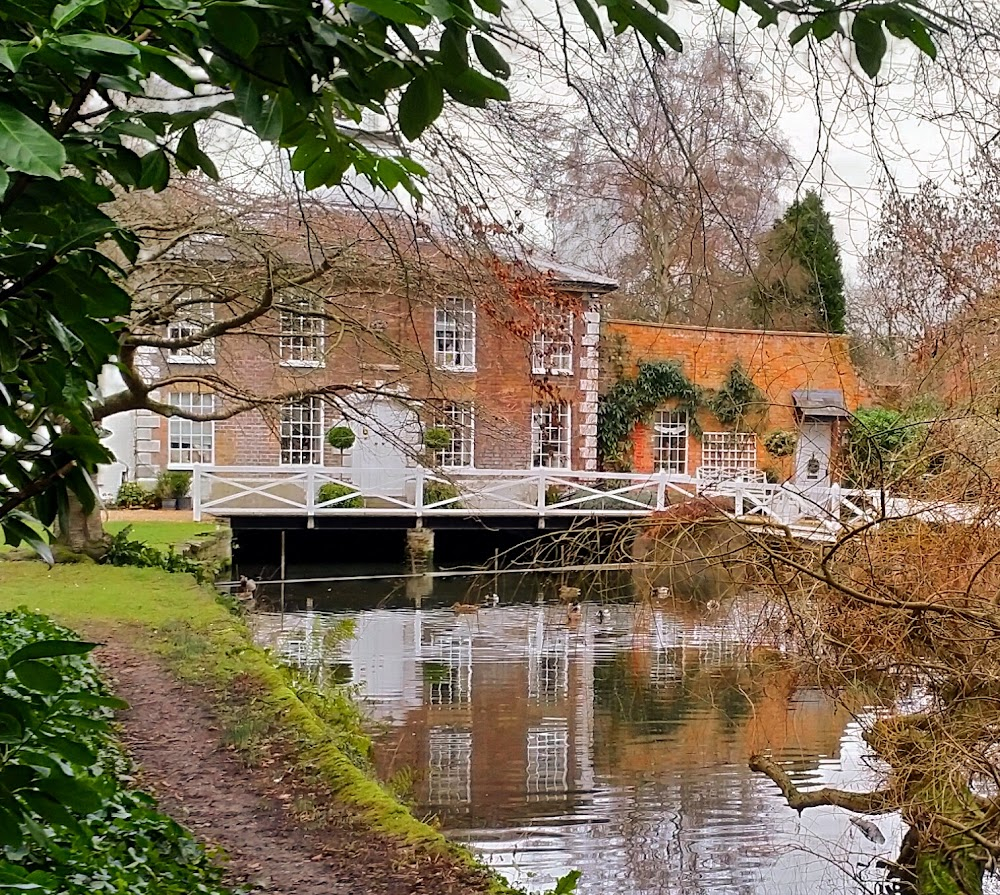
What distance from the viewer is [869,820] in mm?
6887

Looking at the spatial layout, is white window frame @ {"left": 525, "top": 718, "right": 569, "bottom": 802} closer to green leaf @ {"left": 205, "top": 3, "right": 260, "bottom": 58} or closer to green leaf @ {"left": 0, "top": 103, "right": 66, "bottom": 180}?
green leaf @ {"left": 205, "top": 3, "right": 260, "bottom": 58}

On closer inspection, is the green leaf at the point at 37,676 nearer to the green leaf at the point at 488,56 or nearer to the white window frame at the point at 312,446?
the green leaf at the point at 488,56

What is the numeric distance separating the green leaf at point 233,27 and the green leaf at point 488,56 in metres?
0.45

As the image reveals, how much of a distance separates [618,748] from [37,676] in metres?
8.13

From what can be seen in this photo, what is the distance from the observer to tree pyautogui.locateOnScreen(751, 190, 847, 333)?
10.0 feet

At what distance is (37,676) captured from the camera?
3.70ft

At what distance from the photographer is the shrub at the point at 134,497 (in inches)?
833

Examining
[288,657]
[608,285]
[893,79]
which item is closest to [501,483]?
[608,285]

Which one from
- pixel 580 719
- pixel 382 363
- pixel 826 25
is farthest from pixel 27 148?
pixel 382 363

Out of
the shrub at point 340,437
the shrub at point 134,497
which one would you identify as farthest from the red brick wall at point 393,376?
the shrub at point 134,497

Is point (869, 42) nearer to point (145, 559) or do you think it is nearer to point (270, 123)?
point (270, 123)

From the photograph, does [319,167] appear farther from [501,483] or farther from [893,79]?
[501,483]

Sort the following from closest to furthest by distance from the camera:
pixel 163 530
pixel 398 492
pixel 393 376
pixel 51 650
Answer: pixel 51 650
pixel 393 376
pixel 163 530
pixel 398 492

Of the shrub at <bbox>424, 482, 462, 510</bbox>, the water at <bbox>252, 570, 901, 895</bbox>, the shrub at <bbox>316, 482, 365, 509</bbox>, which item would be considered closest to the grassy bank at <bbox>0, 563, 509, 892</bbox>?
the water at <bbox>252, 570, 901, 895</bbox>
